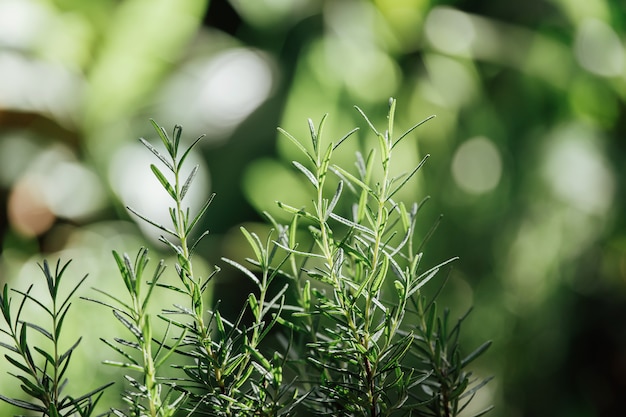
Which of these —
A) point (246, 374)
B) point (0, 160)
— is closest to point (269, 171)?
point (0, 160)

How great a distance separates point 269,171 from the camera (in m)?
0.63

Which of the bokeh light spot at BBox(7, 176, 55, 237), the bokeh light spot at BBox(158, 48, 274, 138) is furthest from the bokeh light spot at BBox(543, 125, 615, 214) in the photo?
the bokeh light spot at BBox(7, 176, 55, 237)

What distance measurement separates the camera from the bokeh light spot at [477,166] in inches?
24.4

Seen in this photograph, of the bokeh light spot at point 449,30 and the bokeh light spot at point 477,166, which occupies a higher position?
the bokeh light spot at point 449,30

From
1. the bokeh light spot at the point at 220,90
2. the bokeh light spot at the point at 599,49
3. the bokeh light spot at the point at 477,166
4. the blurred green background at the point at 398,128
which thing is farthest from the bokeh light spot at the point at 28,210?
the bokeh light spot at the point at 599,49

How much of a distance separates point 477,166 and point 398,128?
9 centimetres

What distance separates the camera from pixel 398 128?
623 millimetres

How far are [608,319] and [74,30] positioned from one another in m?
0.64

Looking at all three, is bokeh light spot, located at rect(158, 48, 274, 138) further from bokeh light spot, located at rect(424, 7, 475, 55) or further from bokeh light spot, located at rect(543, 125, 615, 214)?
bokeh light spot, located at rect(543, 125, 615, 214)

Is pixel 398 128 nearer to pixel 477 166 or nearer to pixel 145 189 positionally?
pixel 477 166

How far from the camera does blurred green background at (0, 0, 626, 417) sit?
560 mm

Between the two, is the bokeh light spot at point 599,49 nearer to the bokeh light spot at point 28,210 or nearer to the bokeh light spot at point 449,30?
the bokeh light spot at point 449,30

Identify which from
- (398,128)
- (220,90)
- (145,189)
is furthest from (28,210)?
(398,128)

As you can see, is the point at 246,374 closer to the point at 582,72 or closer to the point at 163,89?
the point at 582,72
